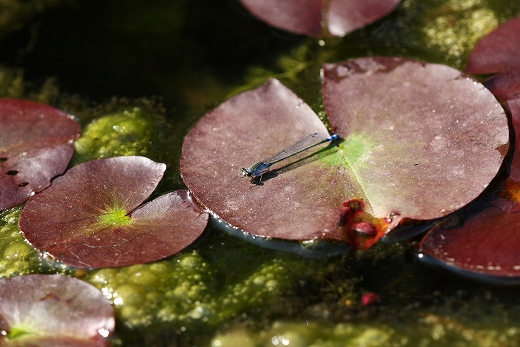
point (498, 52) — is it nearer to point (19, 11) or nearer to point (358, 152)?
point (358, 152)

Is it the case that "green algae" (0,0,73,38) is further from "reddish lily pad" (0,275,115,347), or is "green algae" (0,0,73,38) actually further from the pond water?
"reddish lily pad" (0,275,115,347)

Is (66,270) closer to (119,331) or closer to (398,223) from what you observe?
(119,331)

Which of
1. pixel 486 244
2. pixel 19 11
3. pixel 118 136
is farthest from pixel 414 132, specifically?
pixel 19 11

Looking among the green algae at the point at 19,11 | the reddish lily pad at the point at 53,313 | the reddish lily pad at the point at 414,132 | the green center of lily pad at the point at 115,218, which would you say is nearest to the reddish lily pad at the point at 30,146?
the green center of lily pad at the point at 115,218

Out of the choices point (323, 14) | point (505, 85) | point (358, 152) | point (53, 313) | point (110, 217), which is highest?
point (505, 85)

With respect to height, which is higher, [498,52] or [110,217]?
[498,52]

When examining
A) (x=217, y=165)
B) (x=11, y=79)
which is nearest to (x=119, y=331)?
(x=217, y=165)
